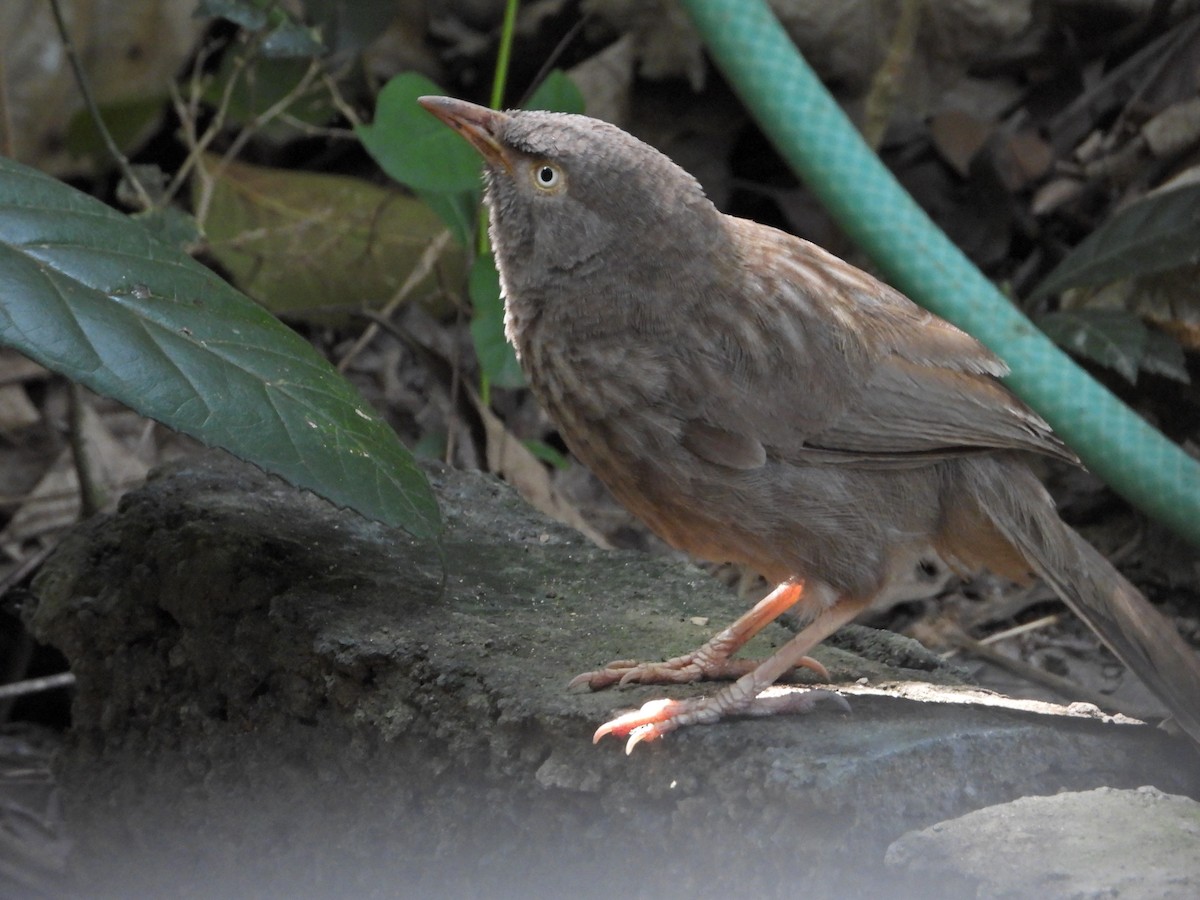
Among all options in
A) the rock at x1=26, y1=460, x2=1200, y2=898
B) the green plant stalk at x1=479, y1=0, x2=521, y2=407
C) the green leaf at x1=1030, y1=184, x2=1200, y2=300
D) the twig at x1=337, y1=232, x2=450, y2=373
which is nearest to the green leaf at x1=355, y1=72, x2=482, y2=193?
the green plant stalk at x1=479, y1=0, x2=521, y2=407

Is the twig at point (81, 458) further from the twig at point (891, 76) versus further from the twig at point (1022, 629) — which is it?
the twig at point (891, 76)

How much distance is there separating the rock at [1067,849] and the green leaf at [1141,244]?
3.11 meters

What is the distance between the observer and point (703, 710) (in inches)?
118

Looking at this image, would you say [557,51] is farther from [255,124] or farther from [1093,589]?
[1093,589]

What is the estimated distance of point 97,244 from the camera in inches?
127

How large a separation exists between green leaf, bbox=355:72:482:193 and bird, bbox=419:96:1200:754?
136cm

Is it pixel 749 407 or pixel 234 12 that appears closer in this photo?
pixel 749 407

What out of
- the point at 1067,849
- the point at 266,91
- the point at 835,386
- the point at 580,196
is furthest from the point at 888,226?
the point at 266,91

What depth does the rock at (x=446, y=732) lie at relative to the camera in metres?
2.76

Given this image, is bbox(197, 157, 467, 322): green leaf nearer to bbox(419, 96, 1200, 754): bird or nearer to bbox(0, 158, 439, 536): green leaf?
bbox(419, 96, 1200, 754): bird

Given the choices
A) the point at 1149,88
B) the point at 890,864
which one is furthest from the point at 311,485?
the point at 1149,88

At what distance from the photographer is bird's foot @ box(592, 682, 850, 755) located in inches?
113

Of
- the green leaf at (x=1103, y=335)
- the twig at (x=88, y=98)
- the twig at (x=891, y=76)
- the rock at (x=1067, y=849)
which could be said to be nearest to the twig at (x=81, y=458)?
the twig at (x=88, y=98)

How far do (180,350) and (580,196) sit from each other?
103 cm
